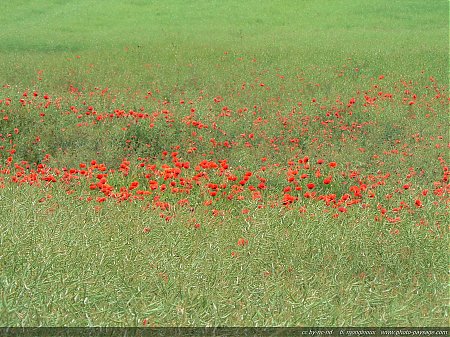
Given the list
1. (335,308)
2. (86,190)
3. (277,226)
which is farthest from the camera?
(86,190)

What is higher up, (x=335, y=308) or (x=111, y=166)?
(x=335, y=308)

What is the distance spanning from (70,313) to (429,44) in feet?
50.8

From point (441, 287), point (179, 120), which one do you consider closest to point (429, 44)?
point (179, 120)

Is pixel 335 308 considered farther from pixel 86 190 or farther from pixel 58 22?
pixel 58 22

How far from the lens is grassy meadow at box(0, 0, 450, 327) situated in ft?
10.5

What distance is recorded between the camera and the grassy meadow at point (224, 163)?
319cm

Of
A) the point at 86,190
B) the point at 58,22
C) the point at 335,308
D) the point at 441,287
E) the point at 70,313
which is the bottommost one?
the point at 58,22

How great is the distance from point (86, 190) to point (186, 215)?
1.52 meters

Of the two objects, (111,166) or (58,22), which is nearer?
(111,166)

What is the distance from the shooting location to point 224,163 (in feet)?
20.4

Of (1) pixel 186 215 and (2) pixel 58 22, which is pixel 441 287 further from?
(2) pixel 58 22

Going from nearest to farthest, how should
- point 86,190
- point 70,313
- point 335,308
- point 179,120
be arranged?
point 70,313 → point 335,308 → point 86,190 → point 179,120

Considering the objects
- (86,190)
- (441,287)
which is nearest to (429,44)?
(86,190)

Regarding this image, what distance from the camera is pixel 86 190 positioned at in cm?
631
